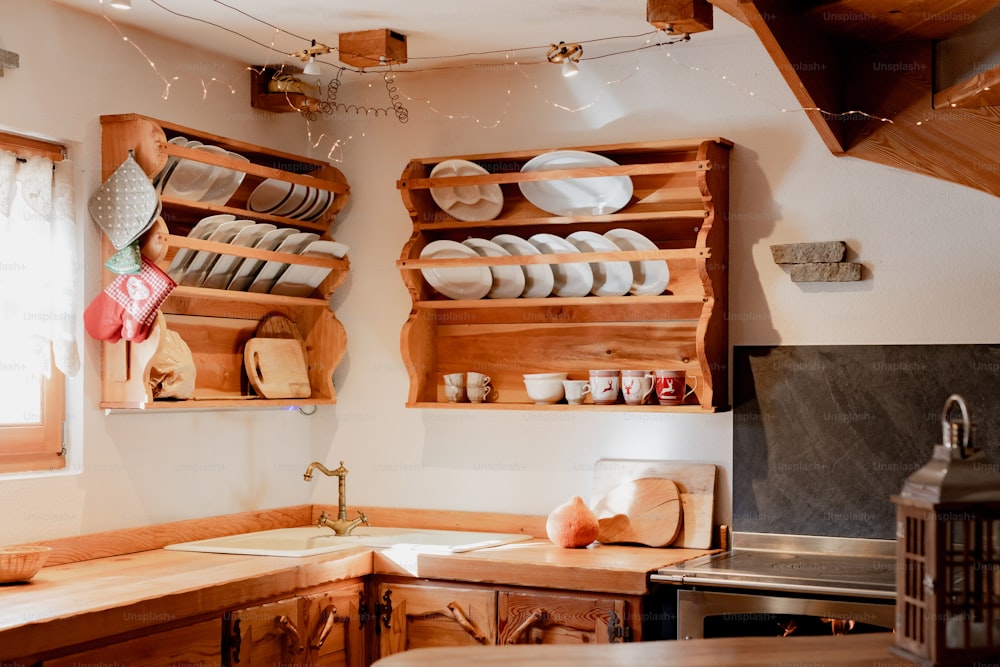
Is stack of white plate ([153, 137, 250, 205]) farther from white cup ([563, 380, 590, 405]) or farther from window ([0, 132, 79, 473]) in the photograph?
white cup ([563, 380, 590, 405])

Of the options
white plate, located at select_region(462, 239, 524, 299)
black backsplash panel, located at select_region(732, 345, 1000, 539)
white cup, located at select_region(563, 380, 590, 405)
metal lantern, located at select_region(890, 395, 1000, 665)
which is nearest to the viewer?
metal lantern, located at select_region(890, 395, 1000, 665)

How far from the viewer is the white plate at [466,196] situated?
4.11 m

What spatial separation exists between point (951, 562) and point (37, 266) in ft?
9.04

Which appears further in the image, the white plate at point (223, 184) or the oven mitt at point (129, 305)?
the white plate at point (223, 184)

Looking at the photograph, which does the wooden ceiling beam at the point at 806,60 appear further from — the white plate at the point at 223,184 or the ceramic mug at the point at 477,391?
the white plate at the point at 223,184

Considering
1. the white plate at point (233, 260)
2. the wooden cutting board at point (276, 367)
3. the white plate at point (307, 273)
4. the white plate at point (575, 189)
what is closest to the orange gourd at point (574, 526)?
the white plate at point (575, 189)

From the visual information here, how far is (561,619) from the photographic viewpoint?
134 inches

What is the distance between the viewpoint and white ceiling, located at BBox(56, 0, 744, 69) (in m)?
3.50

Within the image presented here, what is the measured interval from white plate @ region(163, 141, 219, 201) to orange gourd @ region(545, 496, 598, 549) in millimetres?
1603

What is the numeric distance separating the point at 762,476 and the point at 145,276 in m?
2.05

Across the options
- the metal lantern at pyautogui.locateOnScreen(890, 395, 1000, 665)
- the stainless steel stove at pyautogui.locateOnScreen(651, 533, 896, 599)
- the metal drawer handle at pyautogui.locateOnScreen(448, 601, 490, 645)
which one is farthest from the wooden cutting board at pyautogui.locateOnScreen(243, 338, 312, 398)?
the metal lantern at pyautogui.locateOnScreen(890, 395, 1000, 665)

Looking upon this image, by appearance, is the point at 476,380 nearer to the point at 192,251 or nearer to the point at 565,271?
the point at 565,271

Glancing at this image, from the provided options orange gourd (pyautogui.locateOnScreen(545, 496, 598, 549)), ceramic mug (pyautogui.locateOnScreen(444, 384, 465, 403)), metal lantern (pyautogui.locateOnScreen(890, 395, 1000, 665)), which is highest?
ceramic mug (pyautogui.locateOnScreen(444, 384, 465, 403))

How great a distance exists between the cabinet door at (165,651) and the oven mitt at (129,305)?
3.05 feet
